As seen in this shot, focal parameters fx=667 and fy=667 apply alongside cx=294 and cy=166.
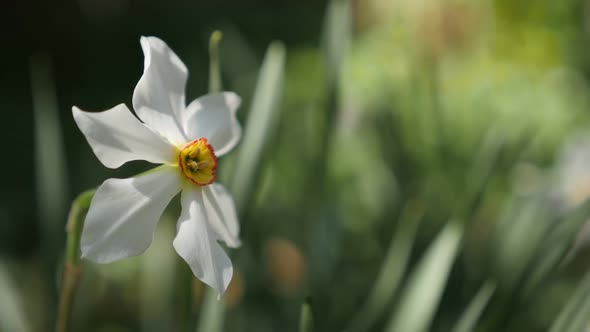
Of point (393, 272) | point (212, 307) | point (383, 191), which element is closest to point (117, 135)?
point (212, 307)

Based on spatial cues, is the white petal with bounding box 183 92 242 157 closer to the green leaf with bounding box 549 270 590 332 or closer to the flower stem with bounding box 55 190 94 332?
the flower stem with bounding box 55 190 94 332

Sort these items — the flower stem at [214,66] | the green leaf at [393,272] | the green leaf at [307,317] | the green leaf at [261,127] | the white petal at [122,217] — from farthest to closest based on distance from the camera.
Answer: the green leaf at [393,272] < the green leaf at [261,127] < the flower stem at [214,66] < the green leaf at [307,317] < the white petal at [122,217]

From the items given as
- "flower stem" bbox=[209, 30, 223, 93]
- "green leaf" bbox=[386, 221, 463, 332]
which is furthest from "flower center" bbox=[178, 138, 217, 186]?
"green leaf" bbox=[386, 221, 463, 332]

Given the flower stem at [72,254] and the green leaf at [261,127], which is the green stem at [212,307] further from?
the flower stem at [72,254]

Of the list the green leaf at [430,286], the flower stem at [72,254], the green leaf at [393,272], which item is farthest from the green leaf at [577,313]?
the flower stem at [72,254]

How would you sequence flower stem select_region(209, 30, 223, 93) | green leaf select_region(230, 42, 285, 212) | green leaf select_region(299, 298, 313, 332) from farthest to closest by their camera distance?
green leaf select_region(230, 42, 285, 212), flower stem select_region(209, 30, 223, 93), green leaf select_region(299, 298, 313, 332)

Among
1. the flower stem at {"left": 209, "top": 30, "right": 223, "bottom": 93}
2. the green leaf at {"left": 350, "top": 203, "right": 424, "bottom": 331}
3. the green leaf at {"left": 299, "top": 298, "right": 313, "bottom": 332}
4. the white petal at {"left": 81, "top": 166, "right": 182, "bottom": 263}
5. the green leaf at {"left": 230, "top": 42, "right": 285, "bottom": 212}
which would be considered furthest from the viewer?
the green leaf at {"left": 350, "top": 203, "right": 424, "bottom": 331}

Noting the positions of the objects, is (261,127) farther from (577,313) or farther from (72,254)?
(577,313)
